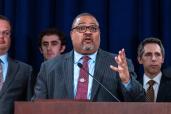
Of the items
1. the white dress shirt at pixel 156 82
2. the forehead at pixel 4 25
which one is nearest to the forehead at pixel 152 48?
the white dress shirt at pixel 156 82

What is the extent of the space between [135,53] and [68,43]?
0.47 meters

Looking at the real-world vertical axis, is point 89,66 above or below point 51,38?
below

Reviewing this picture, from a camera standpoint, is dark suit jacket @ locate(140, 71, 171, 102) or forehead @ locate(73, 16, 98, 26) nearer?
forehead @ locate(73, 16, 98, 26)

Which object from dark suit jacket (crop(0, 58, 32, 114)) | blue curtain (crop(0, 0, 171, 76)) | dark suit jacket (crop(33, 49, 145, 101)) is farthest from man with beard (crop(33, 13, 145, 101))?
blue curtain (crop(0, 0, 171, 76))

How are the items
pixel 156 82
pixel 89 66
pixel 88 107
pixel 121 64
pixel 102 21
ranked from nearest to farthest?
pixel 88 107, pixel 121 64, pixel 89 66, pixel 156 82, pixel 102 21

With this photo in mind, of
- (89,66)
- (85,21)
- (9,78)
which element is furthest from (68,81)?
(9,78)

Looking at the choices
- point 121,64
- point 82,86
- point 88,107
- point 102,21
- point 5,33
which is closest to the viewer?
point 88,107

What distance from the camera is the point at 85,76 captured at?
1.98 meters

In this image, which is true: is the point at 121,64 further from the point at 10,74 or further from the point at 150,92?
the point at 150,92

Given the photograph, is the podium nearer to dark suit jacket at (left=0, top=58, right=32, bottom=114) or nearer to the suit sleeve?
the suit sleeve

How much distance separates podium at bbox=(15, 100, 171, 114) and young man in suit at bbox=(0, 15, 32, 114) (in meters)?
0.71

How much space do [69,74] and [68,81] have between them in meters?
0.04

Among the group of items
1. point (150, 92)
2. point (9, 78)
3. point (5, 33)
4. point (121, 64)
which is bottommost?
point (150, 92)

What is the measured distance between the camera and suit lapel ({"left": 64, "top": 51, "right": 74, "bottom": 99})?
1925 millimetres
